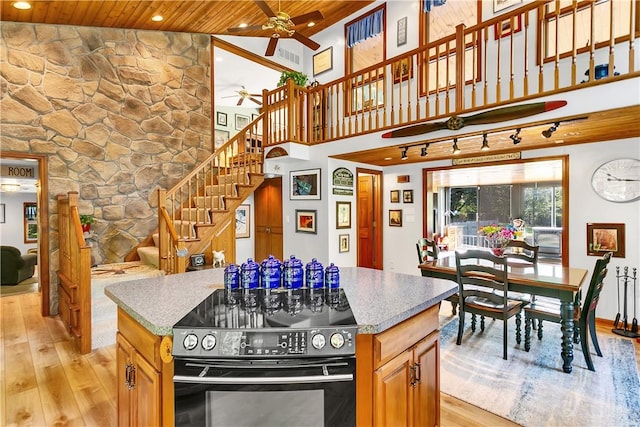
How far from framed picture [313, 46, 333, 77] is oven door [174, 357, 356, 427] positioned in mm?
6547

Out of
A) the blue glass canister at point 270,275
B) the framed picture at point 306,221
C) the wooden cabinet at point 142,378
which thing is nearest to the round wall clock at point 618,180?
the framed picture at point 306,221

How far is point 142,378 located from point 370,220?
216 inches

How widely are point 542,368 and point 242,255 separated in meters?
5.46

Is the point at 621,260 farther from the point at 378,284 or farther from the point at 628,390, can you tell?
the point at 378,284

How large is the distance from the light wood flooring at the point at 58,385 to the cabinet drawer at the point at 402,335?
3.29 feet

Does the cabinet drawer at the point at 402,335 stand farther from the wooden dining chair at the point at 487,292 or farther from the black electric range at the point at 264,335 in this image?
the wooden dining chair at the point at 487,292

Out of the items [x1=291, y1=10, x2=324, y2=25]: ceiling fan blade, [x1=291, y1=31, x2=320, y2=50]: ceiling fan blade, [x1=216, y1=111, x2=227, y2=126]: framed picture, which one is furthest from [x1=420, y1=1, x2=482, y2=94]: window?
[x1=216, y1=111, x2=227, y2=126]: framed picture

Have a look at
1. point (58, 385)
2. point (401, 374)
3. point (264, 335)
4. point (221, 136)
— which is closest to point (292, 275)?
point (264, 335)

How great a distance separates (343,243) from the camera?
18.1ft

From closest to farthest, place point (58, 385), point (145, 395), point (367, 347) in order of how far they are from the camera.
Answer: point (367, 347) < point (145, 395) < point (58, 385)

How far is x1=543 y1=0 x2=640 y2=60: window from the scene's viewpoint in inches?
144

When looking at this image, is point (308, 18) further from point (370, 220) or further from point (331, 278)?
point (370, 220)

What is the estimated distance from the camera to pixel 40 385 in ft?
9.09

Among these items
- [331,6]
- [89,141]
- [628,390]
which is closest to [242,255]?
[89,141]
